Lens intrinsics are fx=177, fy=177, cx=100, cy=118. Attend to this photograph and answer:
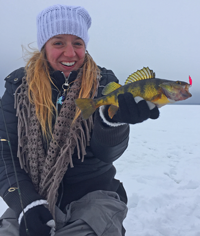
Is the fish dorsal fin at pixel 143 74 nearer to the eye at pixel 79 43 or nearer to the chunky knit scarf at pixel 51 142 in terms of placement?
the chunky knit scarf at pixel 51 142

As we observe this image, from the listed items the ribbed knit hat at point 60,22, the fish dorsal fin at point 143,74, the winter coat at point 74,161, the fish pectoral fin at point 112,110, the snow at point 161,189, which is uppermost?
the ribbed knit hat at point 60,22

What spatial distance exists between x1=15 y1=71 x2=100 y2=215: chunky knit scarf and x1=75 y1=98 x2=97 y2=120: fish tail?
47 cm

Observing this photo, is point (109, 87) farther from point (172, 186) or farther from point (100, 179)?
point (172, 186)

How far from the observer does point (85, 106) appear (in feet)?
4.96

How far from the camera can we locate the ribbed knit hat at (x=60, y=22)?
1.97m

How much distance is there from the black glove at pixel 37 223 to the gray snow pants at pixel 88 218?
0.37ft

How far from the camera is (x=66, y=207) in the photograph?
6.03 feet

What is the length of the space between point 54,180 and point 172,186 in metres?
2.83

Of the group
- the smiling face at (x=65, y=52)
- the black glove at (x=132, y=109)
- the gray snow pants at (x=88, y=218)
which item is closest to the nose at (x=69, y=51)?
the smiling face at (x=65, y=52)

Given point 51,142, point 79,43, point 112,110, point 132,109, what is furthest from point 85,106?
point 79,43

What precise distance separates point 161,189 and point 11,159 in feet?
9.50

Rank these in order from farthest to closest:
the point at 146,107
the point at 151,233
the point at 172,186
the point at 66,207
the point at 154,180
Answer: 1. the point at 154,180
2. the point at 172,186
3. the point at 151,233
4. the point at 66,207
5. the point at 146,107

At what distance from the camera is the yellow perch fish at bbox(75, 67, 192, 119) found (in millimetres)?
1404

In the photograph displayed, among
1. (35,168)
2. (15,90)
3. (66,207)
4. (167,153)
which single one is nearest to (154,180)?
(167,153)
